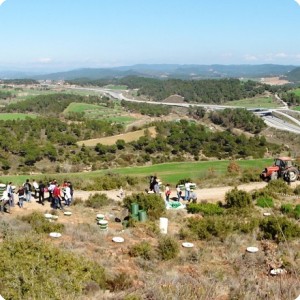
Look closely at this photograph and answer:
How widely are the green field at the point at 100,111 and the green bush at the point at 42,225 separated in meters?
72.8

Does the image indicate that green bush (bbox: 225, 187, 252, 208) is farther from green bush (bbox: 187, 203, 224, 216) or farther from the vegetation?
the vegetation

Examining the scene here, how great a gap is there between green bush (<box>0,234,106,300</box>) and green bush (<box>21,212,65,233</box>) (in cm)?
409

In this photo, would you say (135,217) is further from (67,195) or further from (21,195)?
(21,195)

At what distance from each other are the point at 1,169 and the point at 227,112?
177 feet

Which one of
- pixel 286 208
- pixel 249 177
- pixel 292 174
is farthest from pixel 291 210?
pixel 249 177

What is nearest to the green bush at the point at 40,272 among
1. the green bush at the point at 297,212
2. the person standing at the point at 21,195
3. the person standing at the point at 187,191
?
the person standing at the point at 21,195

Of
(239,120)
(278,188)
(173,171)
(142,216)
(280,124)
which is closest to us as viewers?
(142,216)

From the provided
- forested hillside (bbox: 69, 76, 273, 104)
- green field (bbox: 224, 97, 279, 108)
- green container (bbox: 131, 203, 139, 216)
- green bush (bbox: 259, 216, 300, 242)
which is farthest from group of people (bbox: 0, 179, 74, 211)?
forested hillside (bbox: 69, 76, 273, 104)

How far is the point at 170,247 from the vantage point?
1065 cm

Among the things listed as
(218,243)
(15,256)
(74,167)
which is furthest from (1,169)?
(15,256)

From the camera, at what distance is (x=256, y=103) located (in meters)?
121

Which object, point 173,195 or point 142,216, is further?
point 173,195

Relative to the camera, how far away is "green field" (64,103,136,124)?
90887 millimetres

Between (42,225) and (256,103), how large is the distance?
115m
